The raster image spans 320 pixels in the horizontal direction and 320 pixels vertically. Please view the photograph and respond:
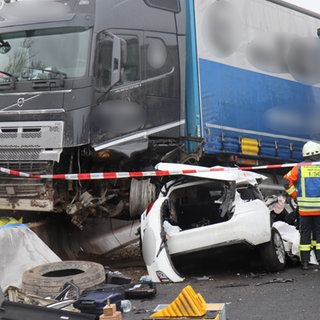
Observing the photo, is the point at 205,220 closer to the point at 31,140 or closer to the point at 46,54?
the point at 31,140

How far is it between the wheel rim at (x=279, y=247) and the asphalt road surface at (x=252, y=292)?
17 cm

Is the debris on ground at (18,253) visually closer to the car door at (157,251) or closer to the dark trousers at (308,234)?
the car door at (157,251)

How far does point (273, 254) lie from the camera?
6492mm

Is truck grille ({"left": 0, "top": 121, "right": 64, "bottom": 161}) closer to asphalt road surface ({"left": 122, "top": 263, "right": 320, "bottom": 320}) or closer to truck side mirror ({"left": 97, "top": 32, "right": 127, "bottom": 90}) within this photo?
truck side mirror ({"left": 97, "top": 32, "right": 127, "bottom": 90})

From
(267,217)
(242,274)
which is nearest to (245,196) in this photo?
(267,217)

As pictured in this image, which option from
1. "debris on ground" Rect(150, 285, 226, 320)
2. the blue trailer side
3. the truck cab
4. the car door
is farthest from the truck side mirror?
"debris on ground" Rect(150, 285, 226, 320)

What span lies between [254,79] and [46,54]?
3612 millimetres

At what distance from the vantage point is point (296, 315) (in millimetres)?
4746

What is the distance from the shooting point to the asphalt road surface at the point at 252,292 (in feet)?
16.0

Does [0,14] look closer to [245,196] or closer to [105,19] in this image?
[105,19]

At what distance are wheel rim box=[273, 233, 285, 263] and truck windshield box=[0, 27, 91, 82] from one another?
10.2ft

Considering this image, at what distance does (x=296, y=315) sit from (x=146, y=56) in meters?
4.37

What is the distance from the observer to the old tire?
17.7ft

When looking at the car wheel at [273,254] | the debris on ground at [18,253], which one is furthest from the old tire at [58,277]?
the car wheel at [273,254]
